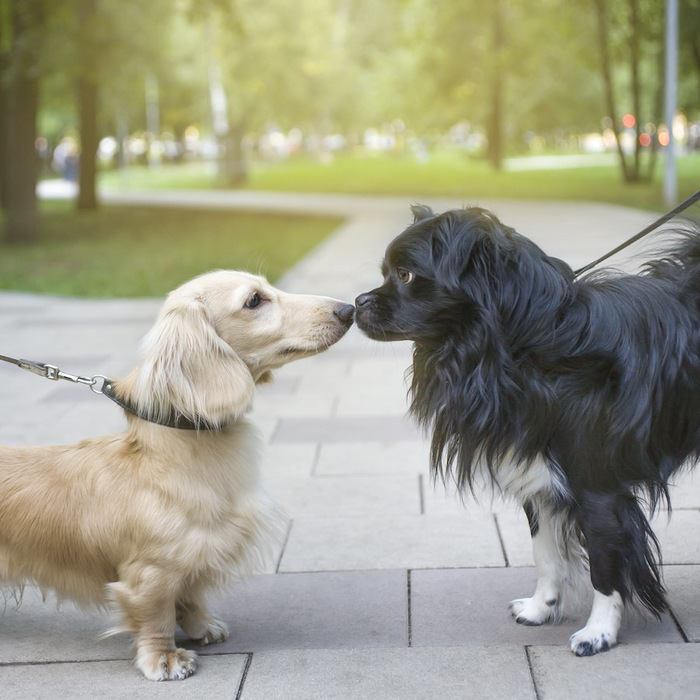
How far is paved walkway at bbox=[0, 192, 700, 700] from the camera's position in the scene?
359cm

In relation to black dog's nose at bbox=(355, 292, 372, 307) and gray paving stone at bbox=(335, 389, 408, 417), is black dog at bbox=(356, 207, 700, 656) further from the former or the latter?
gray paving stone at bbox=(335, 389, 408, 417)

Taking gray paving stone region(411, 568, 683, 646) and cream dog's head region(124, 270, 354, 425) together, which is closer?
cream dog's head region(124, 270, 354, 425)

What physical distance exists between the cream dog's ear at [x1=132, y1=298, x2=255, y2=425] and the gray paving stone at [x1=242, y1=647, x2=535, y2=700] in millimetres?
910

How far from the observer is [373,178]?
42.6m

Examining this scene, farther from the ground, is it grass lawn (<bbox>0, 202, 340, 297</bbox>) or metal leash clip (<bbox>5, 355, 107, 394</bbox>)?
metal leash clip (<bbox>5, 355, 107, 394</bbox>)

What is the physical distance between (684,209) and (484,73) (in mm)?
40421

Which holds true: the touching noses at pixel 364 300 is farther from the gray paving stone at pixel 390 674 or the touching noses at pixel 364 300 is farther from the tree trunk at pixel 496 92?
the tree trunk at pixel 496 92

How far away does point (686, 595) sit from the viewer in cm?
419

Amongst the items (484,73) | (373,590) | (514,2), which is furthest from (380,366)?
(484,73)

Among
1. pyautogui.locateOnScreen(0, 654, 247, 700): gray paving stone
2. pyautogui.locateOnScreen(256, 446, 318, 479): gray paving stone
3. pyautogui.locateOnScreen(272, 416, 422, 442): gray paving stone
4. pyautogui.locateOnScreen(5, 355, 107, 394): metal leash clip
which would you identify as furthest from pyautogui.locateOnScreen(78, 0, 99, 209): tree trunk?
pyautogui.locateOnScreen(0, 654, 247, 700): gray paving stone

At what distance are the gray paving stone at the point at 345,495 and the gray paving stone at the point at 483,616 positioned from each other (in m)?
0.86

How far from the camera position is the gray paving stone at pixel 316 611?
3.99 meters

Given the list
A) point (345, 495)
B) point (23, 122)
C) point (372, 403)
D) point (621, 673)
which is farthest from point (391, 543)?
point (23, 122)

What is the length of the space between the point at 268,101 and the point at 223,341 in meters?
48.8
